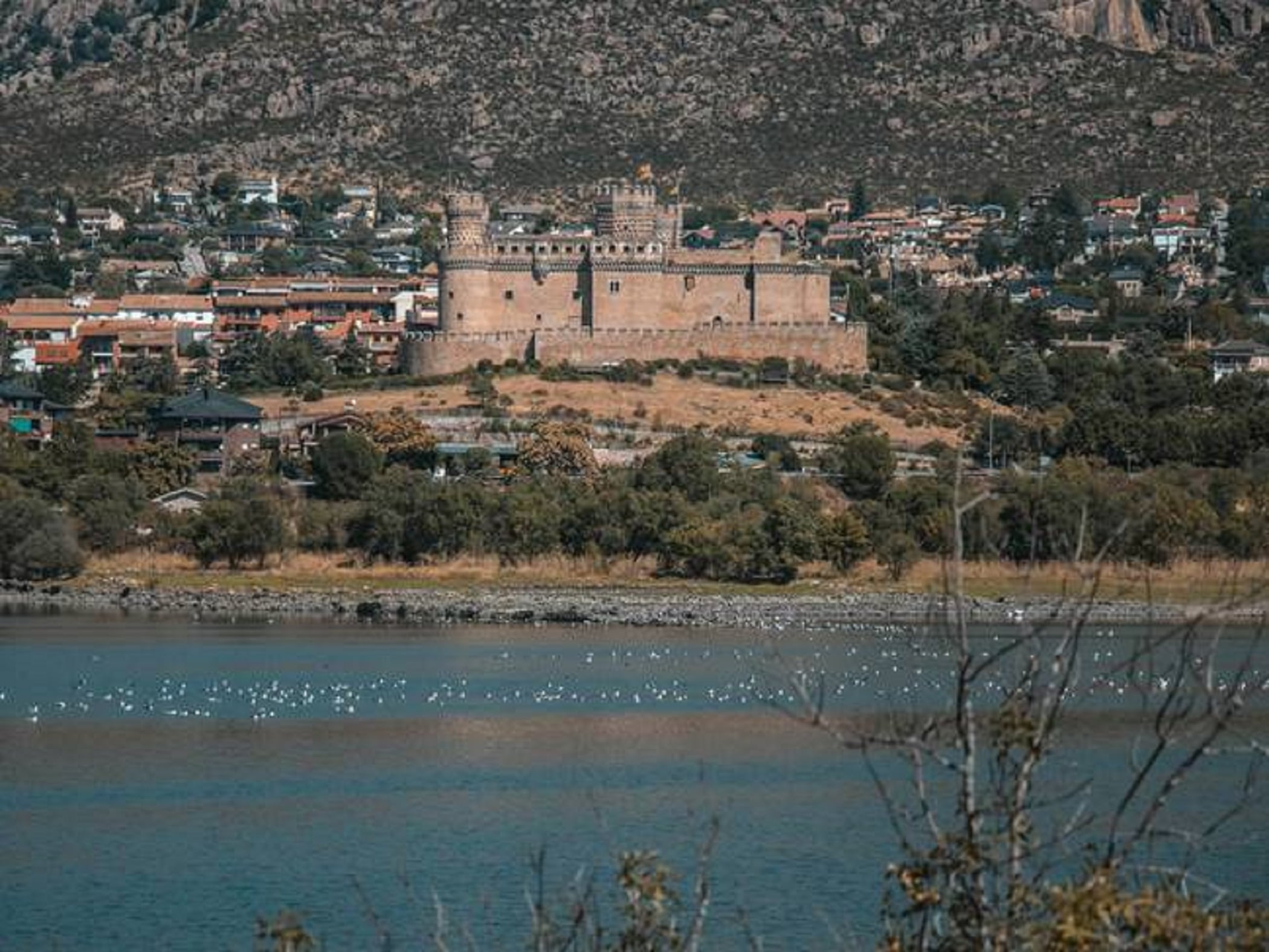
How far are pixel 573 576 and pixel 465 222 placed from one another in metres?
21.8

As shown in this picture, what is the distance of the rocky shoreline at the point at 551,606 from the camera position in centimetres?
6191

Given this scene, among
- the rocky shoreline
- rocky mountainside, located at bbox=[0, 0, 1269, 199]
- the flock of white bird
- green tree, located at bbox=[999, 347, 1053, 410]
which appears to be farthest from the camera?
rocky mountainside, located at bbox=[0, 0, 1269, 199]

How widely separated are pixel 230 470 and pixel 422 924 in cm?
4992

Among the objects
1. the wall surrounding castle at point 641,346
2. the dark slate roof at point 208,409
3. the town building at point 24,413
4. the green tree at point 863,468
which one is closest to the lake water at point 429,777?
the green tree at point 863,468

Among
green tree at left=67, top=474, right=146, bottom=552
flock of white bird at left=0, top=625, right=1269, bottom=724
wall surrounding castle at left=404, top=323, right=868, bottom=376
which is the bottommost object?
flock of white bird at left=0, top=625, right=1269, bottom=724

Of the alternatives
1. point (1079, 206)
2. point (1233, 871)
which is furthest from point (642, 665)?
point (1079, 206)

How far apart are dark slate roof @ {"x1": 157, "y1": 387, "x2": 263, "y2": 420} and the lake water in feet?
65.9

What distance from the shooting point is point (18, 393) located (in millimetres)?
88188

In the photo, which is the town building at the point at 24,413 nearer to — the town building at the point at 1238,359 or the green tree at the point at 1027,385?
the green tree at the point at 1027,385

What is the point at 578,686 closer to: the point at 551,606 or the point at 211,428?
the point at 551,606

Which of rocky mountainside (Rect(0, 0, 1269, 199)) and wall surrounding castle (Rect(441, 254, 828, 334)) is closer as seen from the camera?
wall surrounding castle (Rect(441, 254, 828, 334))

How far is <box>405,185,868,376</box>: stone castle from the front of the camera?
86.1 metres

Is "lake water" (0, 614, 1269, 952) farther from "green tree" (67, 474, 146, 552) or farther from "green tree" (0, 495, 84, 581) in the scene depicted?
"green tree" (67, 474, 146, 552)

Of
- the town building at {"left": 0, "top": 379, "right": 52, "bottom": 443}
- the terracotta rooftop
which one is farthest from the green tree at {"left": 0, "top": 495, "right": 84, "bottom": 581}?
the terracotta rooftop
